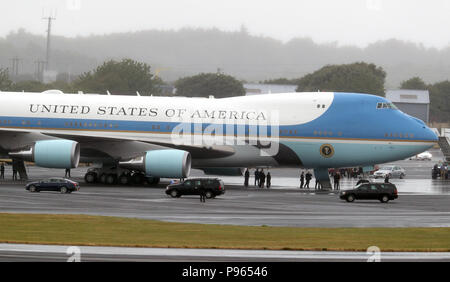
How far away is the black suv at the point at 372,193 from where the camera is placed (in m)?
48.3

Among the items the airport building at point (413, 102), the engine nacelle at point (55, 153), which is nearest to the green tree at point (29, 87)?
the airport building at point (413, 102)

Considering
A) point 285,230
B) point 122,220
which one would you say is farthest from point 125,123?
point 285,230

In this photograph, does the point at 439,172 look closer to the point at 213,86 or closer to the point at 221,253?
the point at 221,253

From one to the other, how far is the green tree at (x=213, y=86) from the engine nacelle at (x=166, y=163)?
126m

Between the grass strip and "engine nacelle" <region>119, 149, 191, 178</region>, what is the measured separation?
15977 millimetres

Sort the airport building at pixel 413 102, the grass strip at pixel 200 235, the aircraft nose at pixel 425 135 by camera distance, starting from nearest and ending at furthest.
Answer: the grass strip at pixel 200 235
the aircraft nose at pixel 425 135
the airport building at pixel 413 102

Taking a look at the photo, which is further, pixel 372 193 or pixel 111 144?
pixel 111 144

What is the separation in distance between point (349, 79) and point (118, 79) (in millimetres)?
58186

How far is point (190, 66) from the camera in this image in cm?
19425

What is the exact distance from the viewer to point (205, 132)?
55.2m

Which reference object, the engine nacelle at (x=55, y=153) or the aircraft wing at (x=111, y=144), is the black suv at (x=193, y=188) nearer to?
the aircraft wing at (x=111, y=144)

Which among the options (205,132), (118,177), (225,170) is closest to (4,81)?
(118,177)
